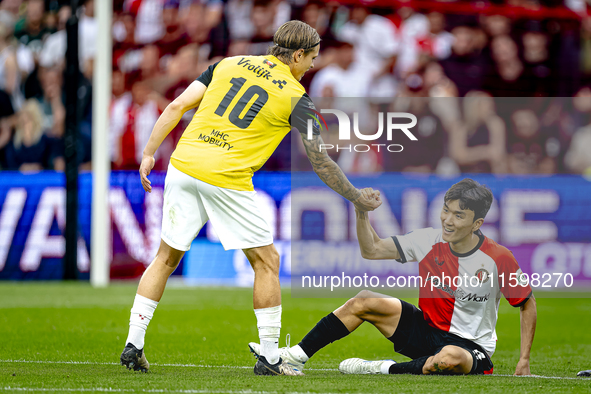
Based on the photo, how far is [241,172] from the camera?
14.0 feet

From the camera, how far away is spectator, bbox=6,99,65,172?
1141cm

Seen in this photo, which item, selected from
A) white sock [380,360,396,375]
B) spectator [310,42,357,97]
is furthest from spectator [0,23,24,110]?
white sock [380,360,396,375]

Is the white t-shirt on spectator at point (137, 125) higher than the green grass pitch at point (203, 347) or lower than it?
higher

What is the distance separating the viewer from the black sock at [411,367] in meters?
4.27

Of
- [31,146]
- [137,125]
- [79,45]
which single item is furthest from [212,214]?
[31,146]

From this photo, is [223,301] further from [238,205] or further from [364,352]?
[238,205]

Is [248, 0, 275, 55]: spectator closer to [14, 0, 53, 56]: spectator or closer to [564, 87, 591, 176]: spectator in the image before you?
[14, 0, 53, 56]: spectator

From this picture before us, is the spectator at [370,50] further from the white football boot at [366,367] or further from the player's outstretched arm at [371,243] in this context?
the white football boot at [366,367]

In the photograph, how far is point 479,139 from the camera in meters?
8.57

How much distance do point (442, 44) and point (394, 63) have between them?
3.05 feet

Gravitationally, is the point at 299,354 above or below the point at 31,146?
below

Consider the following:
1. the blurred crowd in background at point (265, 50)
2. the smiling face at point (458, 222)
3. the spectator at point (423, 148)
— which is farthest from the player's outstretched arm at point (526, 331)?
the blurred crowd in background at point (265, 50)

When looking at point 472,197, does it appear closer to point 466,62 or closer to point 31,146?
point 466,62

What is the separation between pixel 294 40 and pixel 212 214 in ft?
3.57
